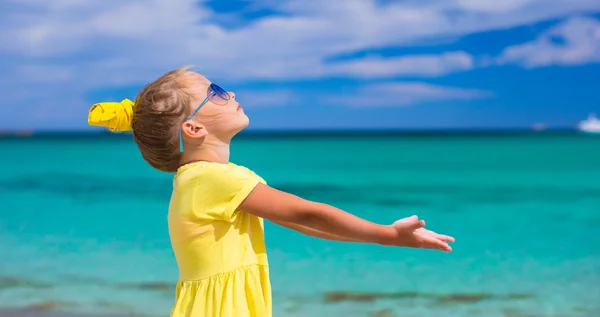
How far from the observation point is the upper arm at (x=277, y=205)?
6.80 ft

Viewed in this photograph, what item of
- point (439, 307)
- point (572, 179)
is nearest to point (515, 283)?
point (439, 307)

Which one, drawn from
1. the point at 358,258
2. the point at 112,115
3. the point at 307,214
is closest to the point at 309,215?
the point at 307,214

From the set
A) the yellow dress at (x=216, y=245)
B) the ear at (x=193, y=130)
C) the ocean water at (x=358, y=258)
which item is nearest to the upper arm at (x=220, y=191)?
the yellow dress at (x=216, y=245)

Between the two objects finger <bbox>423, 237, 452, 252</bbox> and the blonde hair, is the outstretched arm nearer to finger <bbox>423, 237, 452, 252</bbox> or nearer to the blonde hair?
finger <bbox>423, 237, 452, 252</bbox>

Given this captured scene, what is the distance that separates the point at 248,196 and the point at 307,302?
4.39 m

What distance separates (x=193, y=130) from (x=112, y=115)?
25cm

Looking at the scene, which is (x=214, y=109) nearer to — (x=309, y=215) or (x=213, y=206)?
(x=213, y=206)

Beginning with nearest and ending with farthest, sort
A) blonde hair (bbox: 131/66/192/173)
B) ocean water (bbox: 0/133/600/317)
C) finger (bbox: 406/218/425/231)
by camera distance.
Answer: finger (bbox: 406/218/425/231), blonde hair (bbox: 131/66/192/173), ocean water (bbox: 0/133/600/317)

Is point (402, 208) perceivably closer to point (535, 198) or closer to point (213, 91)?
point (535, 198)

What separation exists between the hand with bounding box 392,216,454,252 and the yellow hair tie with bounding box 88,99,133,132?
35.0 inches

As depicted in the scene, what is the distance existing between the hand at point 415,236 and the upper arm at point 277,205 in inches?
10.3

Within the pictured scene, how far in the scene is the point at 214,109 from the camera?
219cm

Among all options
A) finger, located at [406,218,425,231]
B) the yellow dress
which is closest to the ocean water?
the yellow dress

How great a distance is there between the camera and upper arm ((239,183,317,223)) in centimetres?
207
